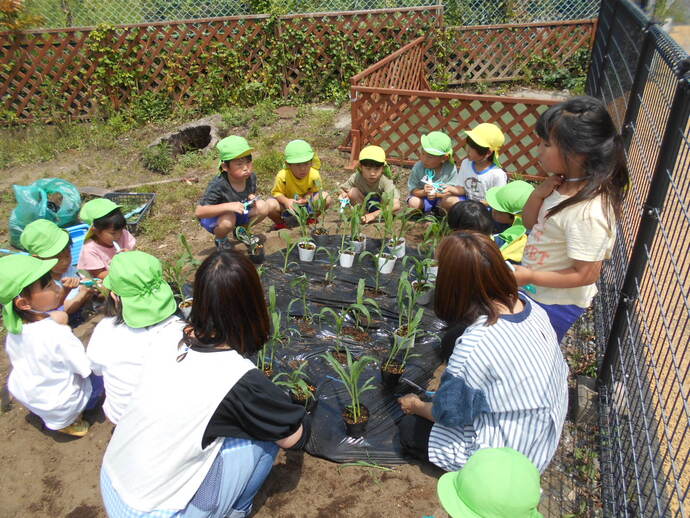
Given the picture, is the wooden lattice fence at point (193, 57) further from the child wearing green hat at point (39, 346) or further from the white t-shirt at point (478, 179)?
the child wearing green hat at point (39, 346)

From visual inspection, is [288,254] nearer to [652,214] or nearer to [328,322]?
[328,322]

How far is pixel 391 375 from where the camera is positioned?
2.74 m

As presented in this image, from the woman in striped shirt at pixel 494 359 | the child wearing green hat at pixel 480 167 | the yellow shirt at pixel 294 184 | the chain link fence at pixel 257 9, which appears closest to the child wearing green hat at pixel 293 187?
the yellow shirt at pixel 294 184

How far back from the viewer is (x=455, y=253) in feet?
5.93

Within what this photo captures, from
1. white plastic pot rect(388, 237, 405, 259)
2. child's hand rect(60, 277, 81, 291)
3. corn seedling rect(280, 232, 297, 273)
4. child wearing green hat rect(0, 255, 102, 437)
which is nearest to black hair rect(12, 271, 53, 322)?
child wearing green hat rect(0, 255, 102, 437)

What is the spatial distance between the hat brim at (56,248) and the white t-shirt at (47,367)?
2.24ft

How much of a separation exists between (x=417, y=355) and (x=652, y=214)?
1.32 meters

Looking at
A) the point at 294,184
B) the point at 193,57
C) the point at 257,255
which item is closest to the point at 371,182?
the point at 294,184

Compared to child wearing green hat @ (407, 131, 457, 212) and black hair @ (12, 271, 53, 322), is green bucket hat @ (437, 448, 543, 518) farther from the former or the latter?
child wearing green hat @ (407, 131, 457, 212)

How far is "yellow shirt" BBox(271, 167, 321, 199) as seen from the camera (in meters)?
4.45

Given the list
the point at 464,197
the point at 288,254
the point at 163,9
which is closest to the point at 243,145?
the point at 288,254

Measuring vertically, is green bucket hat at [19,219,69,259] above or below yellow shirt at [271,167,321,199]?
above

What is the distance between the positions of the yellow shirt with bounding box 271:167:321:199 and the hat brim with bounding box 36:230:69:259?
1.78 m

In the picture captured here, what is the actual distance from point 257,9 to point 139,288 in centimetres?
740
